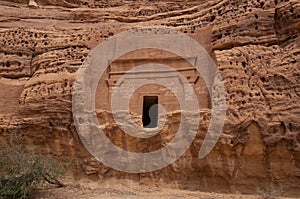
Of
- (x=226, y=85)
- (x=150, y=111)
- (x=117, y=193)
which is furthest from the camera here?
(x=150, y=111)

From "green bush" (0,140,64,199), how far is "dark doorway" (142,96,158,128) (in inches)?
139

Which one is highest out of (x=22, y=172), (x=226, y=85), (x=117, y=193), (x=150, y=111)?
(x=226, y=85)

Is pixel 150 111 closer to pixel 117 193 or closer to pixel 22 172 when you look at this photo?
pixel 117 193

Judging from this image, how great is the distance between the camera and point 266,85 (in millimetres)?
9828

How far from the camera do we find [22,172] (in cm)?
937

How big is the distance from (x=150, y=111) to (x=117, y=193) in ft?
12.1

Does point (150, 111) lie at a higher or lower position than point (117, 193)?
higher

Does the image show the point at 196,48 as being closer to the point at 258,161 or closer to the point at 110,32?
the point at 110,32

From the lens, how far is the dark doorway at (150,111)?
38.7ft

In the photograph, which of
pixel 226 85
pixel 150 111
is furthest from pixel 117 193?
pixel 226 85

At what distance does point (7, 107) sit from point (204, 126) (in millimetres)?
6642

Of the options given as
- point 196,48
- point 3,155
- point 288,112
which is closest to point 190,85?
point 196,48

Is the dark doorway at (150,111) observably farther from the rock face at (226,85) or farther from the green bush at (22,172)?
the green bush at (22,172)

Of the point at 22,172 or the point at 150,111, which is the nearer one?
the point at 22,172
